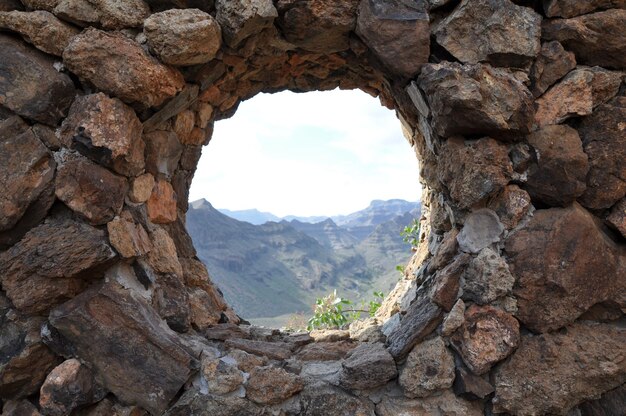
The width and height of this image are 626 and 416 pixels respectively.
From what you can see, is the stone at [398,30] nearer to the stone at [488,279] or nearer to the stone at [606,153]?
the stone at [606,153]

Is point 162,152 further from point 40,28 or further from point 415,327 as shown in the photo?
point 415,327

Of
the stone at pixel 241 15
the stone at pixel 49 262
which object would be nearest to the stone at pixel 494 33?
the stone at pixel 241 15

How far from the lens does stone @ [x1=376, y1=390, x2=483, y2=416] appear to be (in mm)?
1928

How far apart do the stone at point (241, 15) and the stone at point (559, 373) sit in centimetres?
197

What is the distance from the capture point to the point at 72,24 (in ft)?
6.55

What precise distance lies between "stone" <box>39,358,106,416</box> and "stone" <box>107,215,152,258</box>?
0.54 metres

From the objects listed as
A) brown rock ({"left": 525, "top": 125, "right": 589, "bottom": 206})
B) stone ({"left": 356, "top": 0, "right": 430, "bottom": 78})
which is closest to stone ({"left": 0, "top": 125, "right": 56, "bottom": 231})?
stone ({"left": 356, "top": 0, "right": 430, "bottom": 78})

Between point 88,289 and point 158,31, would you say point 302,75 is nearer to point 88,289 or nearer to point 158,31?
point 158,31

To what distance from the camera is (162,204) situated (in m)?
2.42

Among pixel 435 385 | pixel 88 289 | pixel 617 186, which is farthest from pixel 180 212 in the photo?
pixel 617 186

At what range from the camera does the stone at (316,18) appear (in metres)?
2.09

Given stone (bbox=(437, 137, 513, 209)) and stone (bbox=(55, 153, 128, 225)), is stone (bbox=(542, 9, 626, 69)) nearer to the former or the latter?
stone (bbox=(437, 137, 513, 209))

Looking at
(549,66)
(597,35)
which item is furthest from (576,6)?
(549,66)

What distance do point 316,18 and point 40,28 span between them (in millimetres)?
1282
